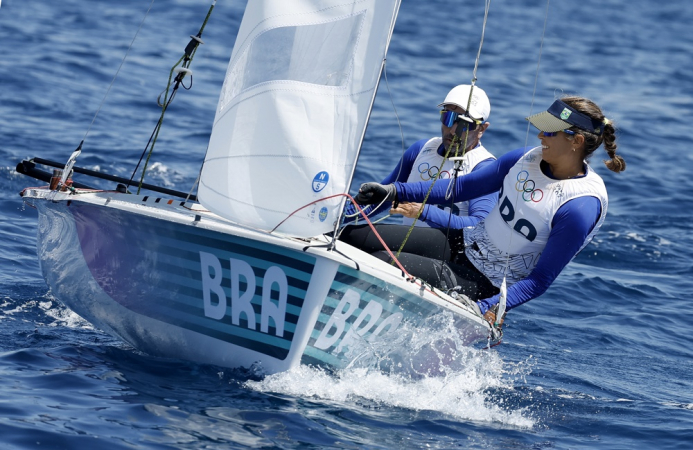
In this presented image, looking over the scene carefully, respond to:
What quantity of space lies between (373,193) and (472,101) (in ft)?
3.39

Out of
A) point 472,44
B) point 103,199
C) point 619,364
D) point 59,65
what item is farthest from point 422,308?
point 472,44

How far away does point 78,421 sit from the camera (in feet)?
13.1

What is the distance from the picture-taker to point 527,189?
488 cm

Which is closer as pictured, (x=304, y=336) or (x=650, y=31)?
(x=304, y=336)

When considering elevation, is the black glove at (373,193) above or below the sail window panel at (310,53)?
below

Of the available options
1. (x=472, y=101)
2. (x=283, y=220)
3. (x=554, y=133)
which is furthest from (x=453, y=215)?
(x=283, y=220)

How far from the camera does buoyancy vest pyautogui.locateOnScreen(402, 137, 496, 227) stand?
5625 millimetres

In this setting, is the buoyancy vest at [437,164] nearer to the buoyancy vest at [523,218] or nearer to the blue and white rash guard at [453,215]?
the blue and white rash guard at [453,215]

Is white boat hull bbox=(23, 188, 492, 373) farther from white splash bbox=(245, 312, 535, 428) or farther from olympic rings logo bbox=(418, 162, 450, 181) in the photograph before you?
olympic rings logo bbox=(418, 162, 450, 181)

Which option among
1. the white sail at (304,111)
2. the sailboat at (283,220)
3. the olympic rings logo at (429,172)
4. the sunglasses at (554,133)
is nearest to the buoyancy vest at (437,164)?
the olympic rings logo at (429,172)

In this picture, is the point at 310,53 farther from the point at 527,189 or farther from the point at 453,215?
the point at 453,215

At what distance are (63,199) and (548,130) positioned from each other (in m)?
2.32

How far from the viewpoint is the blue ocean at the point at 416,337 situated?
166 inches

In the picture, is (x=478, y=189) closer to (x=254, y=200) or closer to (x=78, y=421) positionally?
(x=254, y=200)
